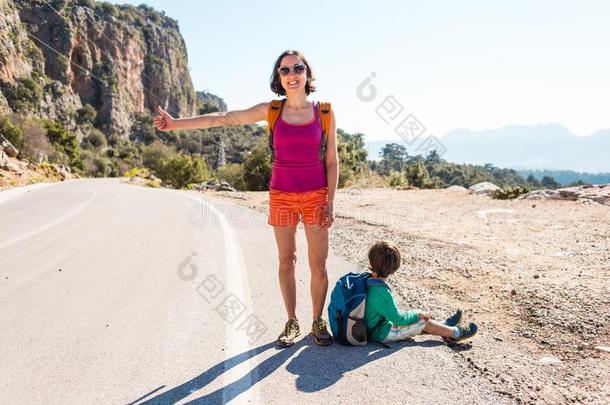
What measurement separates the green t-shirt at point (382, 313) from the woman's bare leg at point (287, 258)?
2.08ft

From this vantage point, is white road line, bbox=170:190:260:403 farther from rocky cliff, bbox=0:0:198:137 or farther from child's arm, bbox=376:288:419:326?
rocky cliff, bbox=0:0:198:137

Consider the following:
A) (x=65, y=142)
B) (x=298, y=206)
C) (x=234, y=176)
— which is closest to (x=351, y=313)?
(x=298, y=206)

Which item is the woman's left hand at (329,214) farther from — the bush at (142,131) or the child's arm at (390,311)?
the bush at (142,131)

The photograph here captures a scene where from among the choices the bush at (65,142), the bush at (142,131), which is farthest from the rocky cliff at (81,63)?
the bush at (65,142)

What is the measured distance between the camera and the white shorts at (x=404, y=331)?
3773 mm

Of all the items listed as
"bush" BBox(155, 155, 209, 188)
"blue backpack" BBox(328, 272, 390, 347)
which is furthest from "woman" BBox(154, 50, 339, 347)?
"bush" BBox(155, 155, 209, 188)

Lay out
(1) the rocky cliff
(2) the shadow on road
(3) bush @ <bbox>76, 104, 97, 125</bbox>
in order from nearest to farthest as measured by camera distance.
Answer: (2) the shadow on road < (1) the rocky cliff < (3) bush @ <bbox>76, 104, 97, 125</bbox>

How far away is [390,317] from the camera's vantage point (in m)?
3.69

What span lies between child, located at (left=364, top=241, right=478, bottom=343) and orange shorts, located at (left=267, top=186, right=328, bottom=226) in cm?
56

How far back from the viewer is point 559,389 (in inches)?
121

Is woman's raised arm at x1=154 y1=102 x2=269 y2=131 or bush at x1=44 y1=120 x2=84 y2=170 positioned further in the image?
bush at x1=44 y1=120 x2=84 y2=170

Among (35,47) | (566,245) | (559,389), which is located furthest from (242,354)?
(35,47)

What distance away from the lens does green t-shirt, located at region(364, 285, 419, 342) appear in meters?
3.71

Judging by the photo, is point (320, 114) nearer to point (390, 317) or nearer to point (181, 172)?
point (390, 317)
